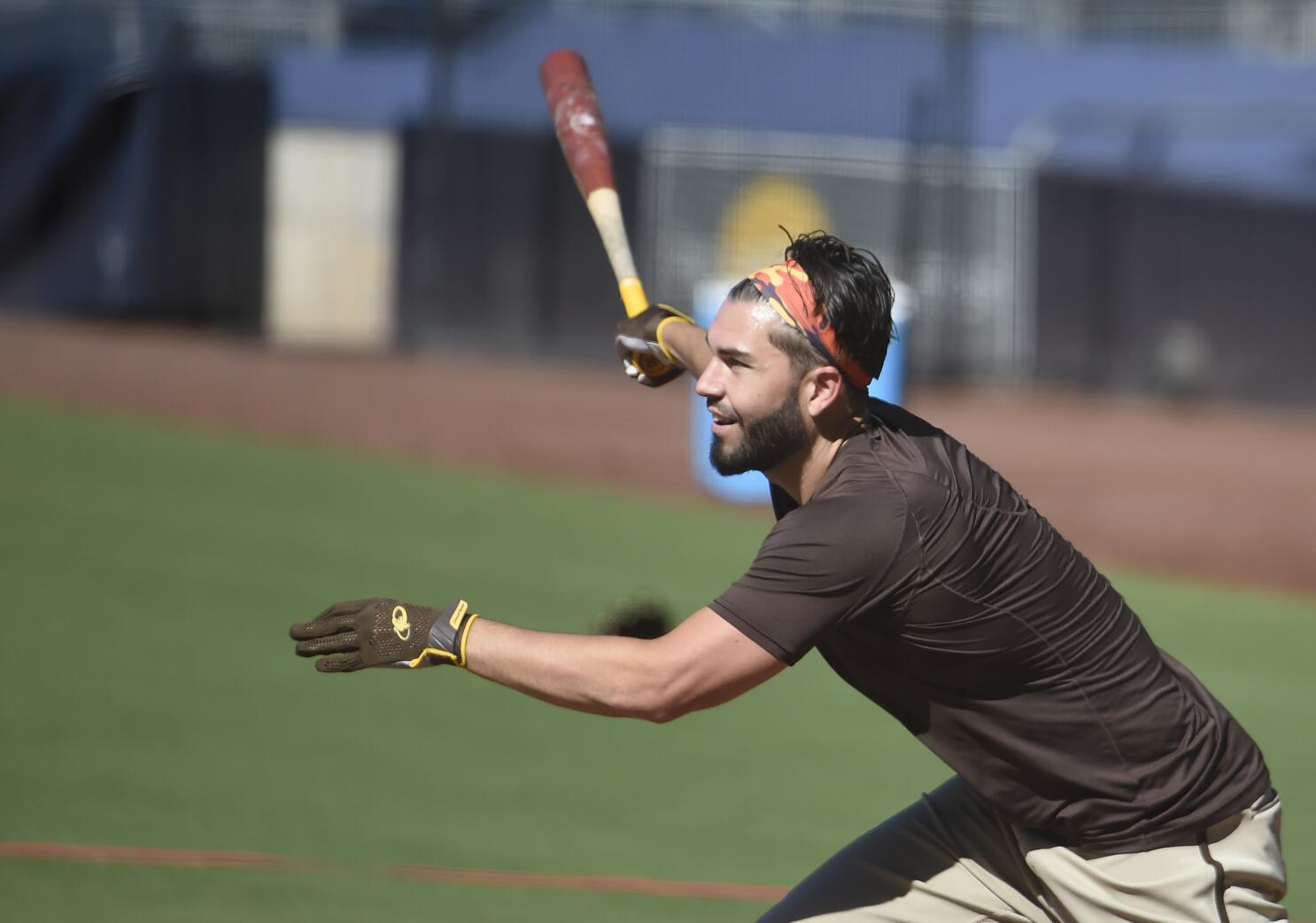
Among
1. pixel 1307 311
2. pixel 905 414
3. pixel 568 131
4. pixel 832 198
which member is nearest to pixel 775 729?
pixel 568 131

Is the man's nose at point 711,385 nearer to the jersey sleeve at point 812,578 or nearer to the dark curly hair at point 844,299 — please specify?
the dark curly hair at point 844,299

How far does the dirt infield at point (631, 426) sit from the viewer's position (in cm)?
1115

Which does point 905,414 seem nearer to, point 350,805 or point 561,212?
point 350,805

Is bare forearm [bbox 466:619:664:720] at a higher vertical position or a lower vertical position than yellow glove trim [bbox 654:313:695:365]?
lower

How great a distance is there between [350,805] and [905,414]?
323 cm

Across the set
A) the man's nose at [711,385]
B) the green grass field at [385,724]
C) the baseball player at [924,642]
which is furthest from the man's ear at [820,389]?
the green grass field at [385,724]

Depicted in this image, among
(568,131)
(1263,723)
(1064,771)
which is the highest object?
(568,131)

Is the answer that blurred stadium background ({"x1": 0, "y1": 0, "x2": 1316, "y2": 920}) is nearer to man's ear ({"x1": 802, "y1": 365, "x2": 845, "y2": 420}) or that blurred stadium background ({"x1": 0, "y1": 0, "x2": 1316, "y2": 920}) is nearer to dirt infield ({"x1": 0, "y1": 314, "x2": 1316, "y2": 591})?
dirt infield ({"x1": 0, "y1": 314, "x2": 1316, "y2": 591})

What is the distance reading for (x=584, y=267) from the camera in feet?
44.5

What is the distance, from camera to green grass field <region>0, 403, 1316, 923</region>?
223 inches

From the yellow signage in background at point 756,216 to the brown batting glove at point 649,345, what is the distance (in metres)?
8.62

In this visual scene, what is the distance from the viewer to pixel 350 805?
6.21 metres

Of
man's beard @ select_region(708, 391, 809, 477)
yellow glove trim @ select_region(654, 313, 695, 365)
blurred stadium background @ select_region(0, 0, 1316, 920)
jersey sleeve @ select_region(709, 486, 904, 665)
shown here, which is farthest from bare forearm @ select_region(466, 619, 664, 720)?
blurred stadium background @ select_region(0, 0, 1316, 920)

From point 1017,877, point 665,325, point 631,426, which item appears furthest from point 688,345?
point 631,426
